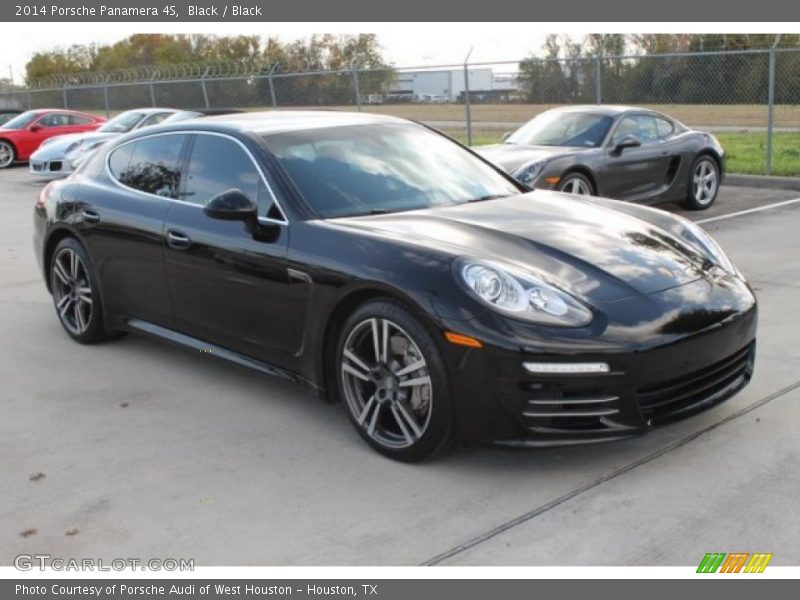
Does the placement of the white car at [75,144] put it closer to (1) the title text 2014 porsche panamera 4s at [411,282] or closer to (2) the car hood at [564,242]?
(1) the title text 2014 porsche panamera 4s at [411,282]

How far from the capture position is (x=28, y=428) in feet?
16.6

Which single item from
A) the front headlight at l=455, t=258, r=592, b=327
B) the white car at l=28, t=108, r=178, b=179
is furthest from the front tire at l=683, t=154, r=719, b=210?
the white car at l=28, t=108, r=178, b=179

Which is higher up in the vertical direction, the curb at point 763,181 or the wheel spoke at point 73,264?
the wheel spoke at point 73,264

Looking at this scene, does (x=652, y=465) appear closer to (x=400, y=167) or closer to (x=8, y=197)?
(x=400, y=167)

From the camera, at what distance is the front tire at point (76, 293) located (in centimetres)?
629

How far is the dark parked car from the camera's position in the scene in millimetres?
10500

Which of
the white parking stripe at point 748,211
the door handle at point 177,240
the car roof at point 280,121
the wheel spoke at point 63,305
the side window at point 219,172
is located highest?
the car roof at point 280,121

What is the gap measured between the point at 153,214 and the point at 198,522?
7.50 feet

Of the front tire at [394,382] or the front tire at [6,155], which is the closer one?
the front tire at [394,382]

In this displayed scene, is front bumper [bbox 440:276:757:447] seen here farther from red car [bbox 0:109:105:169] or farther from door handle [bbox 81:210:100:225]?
red car [bbox 0:109:105:169]

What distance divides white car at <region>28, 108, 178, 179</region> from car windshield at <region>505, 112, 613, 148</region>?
8.39 metres

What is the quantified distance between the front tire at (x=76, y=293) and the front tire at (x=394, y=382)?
2405mm

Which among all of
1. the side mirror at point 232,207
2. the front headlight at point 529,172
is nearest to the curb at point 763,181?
the front headlight at point 529,172

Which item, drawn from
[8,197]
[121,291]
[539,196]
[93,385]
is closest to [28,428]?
[93,385]
